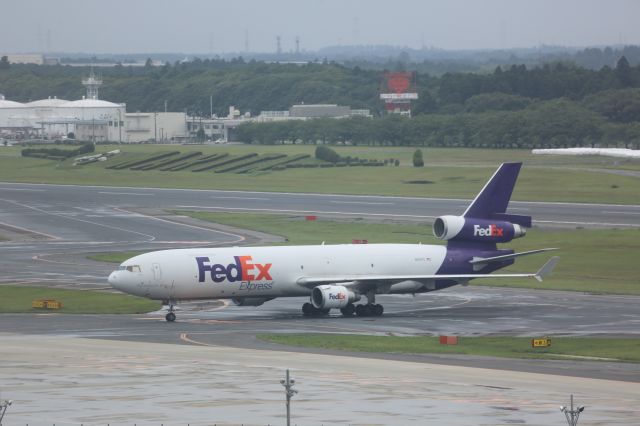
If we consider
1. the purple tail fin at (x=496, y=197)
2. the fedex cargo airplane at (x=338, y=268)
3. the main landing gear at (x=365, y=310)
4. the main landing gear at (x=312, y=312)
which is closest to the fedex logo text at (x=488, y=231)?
the fedex cargo airplane at (x=338, y=268)

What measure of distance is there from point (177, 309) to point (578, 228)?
59506mm

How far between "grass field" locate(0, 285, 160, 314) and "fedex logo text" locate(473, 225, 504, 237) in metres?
21.1

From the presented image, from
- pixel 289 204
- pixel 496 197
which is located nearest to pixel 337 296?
pixel 496 197

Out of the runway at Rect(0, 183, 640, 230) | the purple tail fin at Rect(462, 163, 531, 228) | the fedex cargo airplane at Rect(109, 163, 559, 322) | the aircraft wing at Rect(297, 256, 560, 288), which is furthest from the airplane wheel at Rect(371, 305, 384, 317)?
the runway at Rect(0, 183, 640, 230)

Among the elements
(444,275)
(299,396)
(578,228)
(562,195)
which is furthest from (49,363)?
(562,195)

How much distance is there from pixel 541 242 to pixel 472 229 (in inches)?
1491

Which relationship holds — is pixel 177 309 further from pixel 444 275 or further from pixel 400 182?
pixel 400 182

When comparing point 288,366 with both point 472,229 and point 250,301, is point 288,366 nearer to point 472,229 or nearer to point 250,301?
point 250,301

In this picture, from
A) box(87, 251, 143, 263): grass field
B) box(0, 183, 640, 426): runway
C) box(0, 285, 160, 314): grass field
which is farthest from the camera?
box(87, 251, 143, 263): grass field

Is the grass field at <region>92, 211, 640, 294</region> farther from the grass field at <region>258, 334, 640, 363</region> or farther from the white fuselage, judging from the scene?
the grass field at <region>258, 334, 640, 363</region>

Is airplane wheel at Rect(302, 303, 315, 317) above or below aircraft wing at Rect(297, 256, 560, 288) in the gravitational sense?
below

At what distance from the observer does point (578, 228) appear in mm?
127875

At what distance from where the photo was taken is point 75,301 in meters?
82.8

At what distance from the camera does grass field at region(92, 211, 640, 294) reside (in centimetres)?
9369
